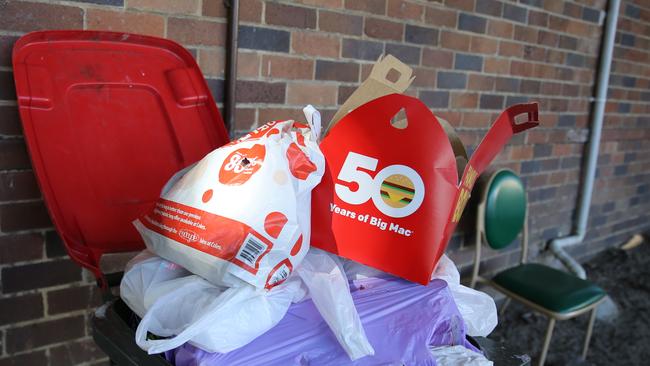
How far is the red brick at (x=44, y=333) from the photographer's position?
1.48 m

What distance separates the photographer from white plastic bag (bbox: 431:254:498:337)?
3.56 feet

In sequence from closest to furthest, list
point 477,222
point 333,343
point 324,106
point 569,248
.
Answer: point 333,343, point 324,106, point 477,222, point 569,248

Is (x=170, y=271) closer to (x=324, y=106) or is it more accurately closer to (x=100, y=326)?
(x=100, y=326)

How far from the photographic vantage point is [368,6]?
76.5 inches

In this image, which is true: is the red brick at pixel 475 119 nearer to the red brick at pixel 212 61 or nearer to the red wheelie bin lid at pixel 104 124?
the red brick at pixel 212 61

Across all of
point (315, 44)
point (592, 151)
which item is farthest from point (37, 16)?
point (592, 151)

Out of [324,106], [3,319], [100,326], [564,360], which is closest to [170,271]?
[100,326]

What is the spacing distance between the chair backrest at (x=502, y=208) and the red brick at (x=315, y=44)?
1012 mm

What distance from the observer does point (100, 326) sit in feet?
3.29

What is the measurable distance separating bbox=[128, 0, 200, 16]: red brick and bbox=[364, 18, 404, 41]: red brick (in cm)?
62

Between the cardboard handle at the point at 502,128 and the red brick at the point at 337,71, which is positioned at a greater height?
the red brick at the point at 337,71

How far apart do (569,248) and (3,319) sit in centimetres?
310

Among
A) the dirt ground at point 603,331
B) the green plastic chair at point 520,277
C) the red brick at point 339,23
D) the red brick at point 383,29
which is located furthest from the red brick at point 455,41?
the dirt ground at point 603,331

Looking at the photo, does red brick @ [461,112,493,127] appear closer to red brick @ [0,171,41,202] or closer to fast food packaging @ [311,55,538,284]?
fast food packaging @ [311,55,538,284]
